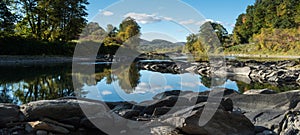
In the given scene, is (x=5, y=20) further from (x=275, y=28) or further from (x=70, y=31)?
(x=275, y=28)

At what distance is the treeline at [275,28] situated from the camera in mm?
36328

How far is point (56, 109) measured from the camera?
13.4 feet

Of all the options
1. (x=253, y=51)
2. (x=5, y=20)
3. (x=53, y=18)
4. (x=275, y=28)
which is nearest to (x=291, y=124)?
(x=5, y=20)

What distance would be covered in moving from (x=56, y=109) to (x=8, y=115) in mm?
720

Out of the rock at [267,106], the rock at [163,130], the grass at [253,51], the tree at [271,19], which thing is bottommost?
the rock at [163,130]

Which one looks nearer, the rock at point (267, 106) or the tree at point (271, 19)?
the rock at point (267, 106)

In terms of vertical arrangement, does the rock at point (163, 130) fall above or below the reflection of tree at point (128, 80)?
above

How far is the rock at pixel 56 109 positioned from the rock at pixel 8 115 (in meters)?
0.10

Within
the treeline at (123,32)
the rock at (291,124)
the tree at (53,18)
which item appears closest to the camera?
the rock at (291,124)

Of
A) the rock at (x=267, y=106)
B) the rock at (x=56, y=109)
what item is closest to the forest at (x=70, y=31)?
the rock at (x=267, y=106)

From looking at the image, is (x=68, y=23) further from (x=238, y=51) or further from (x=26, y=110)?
(x=238, y=51)

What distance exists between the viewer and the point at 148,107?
5152mm

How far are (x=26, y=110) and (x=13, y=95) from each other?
4364mm

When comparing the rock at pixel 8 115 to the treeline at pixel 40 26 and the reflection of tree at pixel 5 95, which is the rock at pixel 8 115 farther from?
the treeline at pixel 40 26
